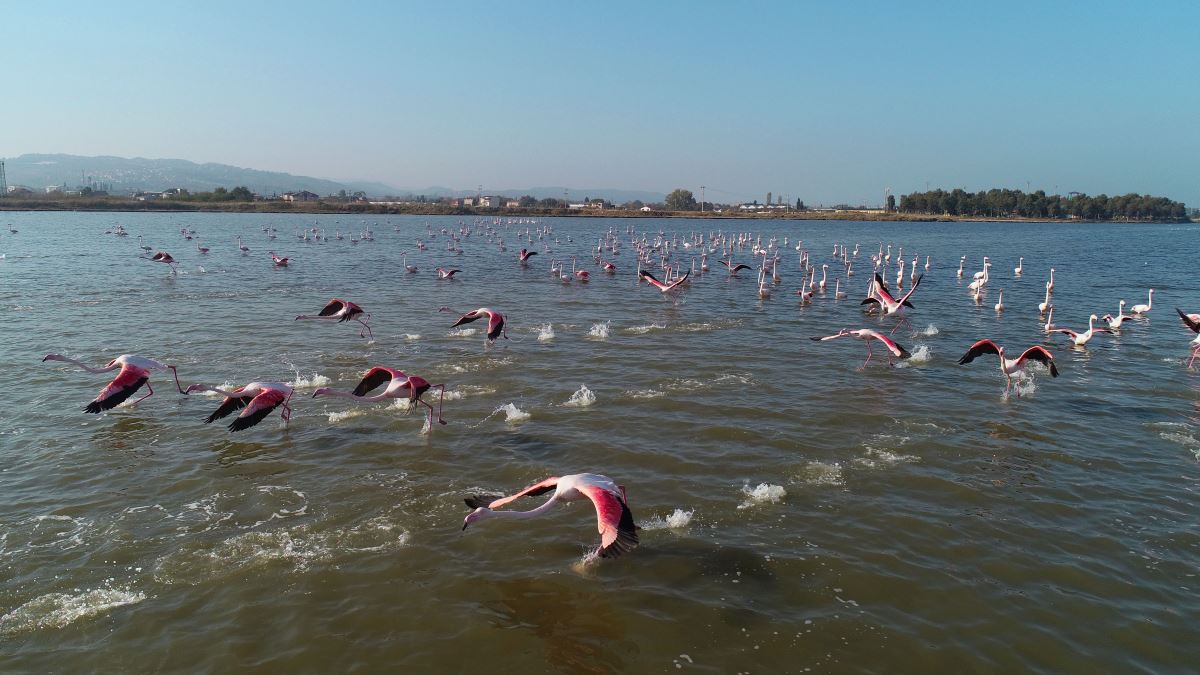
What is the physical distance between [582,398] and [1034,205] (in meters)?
188

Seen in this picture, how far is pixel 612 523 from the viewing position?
590 centimetres

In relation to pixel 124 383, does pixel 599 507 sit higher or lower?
higher

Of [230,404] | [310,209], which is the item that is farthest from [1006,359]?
[310,209]

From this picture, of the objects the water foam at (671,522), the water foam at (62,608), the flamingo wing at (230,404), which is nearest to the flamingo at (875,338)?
the water foam at (671,522)

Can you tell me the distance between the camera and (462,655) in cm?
589

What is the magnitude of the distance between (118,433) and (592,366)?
925 centimetres

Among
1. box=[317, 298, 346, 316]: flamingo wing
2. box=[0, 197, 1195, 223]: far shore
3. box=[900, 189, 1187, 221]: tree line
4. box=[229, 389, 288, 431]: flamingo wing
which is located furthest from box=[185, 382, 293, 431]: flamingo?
box=[900, 189, 1187, 221]: tree line

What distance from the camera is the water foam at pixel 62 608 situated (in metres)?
6.20

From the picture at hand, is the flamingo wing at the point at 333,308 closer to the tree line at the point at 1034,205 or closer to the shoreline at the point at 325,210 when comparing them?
the shoreline at the point at 325,210

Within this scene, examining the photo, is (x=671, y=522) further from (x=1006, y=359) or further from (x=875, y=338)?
(x=875, y=338)

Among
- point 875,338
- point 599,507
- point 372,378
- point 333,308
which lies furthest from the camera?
point 875,338

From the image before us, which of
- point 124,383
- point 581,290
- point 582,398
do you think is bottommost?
point 582,398

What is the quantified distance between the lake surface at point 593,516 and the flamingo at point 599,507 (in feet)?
3.21

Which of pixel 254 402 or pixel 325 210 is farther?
pixel 325 210
